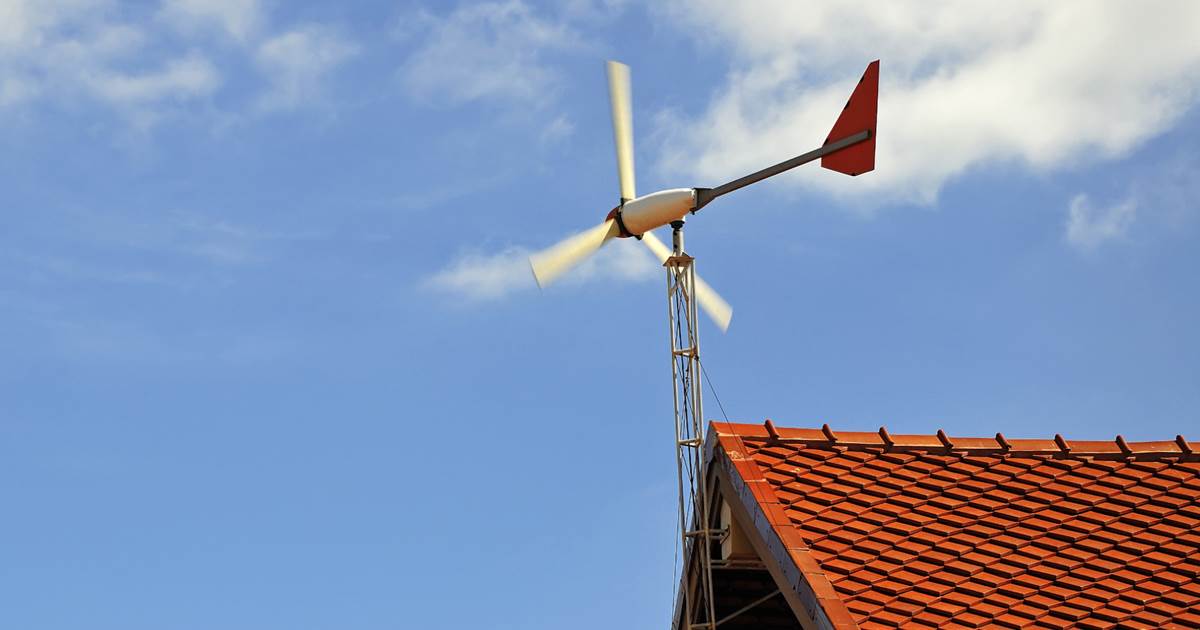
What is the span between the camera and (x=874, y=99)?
55.6 feet

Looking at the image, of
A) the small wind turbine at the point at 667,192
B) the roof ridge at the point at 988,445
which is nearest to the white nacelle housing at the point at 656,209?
the small wind turbine at the point at 667,192

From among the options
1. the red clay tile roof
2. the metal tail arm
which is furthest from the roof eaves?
the metal tail arm

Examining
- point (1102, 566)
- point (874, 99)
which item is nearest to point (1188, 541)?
point (1102, 566)

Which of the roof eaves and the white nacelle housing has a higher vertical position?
the white nacelle housing

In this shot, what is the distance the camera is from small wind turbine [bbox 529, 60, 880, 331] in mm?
16933

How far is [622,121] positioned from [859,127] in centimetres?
455

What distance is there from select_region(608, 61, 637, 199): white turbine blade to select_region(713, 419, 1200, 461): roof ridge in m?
4.87

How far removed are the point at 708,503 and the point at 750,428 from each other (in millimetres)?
840

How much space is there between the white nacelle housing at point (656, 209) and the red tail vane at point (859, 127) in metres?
1.66

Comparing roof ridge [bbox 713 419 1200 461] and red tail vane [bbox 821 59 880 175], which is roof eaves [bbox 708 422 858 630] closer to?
roof ridge [bbox 713 419 1200 461]

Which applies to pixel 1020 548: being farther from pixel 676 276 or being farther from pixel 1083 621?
pixel 676 276

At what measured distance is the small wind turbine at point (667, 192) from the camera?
55.6ft

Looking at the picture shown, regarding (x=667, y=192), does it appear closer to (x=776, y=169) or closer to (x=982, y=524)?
(x=776, y=169)

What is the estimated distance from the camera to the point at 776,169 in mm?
17328
